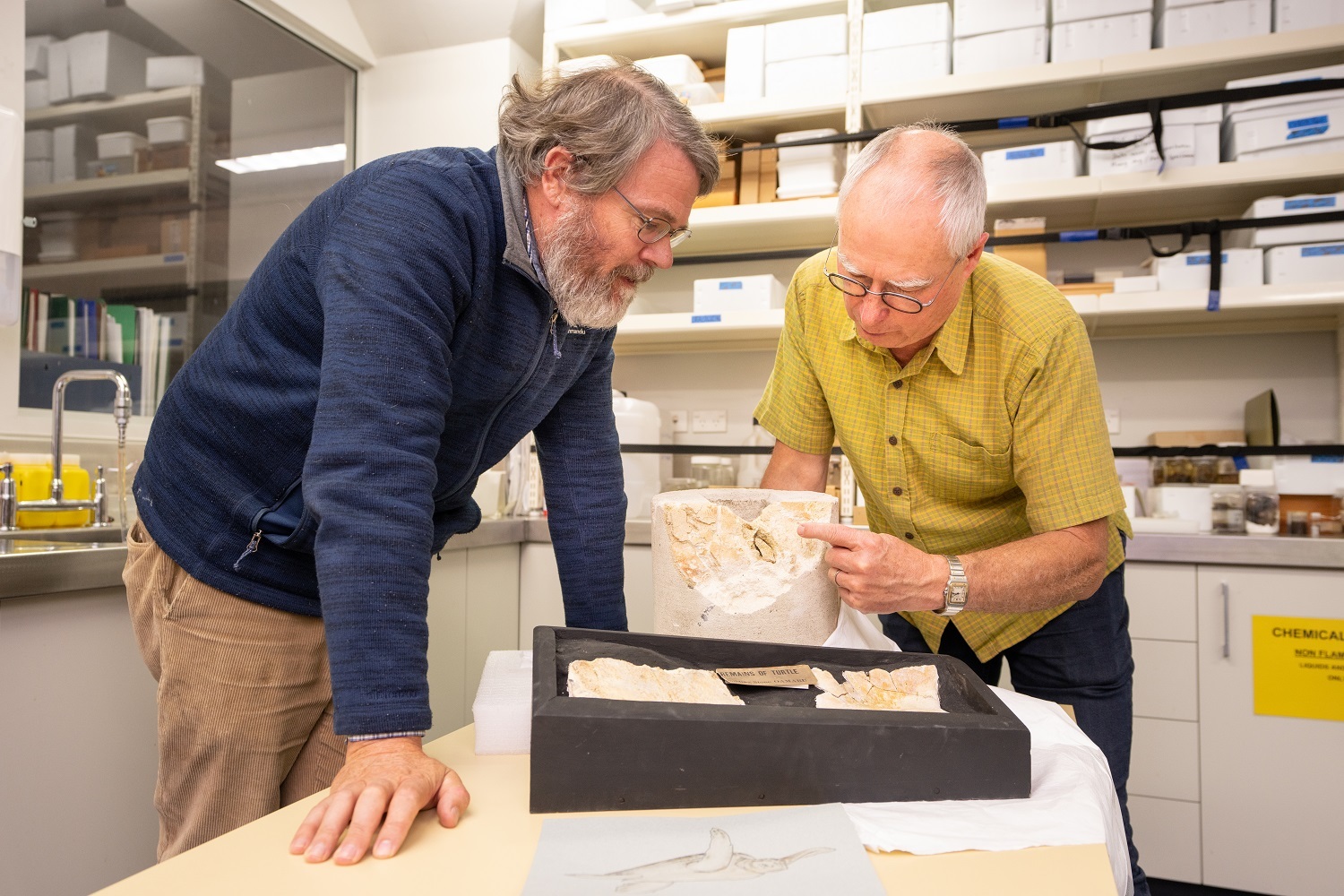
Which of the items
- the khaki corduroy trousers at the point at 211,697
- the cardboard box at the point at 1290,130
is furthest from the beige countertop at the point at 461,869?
the cardboard box at the point at 1290,130

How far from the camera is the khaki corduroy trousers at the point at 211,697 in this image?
1.05m

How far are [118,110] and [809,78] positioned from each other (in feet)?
6.14

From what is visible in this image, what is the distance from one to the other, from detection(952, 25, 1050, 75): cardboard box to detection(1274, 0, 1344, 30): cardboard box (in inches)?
21.6

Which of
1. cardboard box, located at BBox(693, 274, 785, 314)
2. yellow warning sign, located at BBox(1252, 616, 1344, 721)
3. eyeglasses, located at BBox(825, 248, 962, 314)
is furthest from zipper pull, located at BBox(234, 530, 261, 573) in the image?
yellow warning sign, located at BBox(1252, 616, 1344, 721)

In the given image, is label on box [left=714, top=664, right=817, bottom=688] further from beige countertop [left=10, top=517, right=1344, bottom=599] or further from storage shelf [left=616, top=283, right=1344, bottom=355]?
storage shelf [left=616, top=283, right=1344, bottom=355]

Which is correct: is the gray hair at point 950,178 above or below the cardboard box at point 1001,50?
below

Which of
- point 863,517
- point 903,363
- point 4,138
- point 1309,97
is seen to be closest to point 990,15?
point 1309,97

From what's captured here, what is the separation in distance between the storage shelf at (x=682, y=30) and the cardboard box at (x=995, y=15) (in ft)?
1.17

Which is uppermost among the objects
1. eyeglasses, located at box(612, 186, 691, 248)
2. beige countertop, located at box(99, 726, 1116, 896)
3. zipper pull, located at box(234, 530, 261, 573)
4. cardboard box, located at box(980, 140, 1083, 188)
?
cardboard box, located at box(980, 140, 1083, 188)

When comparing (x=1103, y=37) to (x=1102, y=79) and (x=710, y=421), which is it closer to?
(x=1102, y=79)

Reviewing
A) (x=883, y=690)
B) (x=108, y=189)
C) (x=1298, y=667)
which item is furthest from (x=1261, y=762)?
(x=108, y=189)

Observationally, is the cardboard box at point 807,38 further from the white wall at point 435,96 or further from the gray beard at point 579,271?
the gray beard at point 579,271

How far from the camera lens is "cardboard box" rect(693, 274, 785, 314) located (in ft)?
8.72

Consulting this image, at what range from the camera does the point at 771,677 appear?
2.82ft
